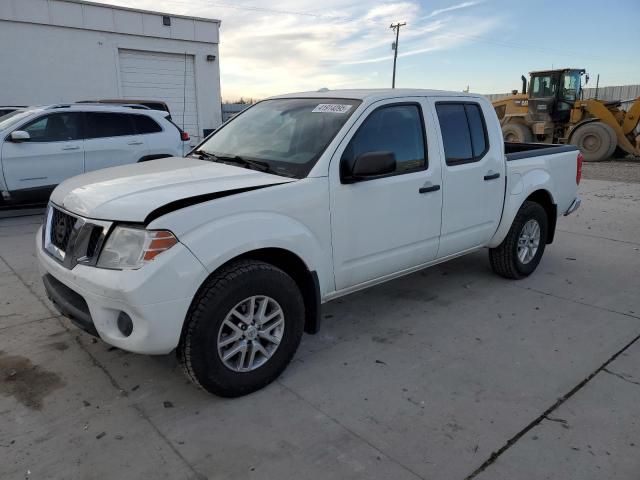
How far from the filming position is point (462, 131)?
4324mm

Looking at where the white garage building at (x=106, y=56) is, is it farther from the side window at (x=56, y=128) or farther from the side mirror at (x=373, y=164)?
Result: the side mirror at (x=373, y=164)

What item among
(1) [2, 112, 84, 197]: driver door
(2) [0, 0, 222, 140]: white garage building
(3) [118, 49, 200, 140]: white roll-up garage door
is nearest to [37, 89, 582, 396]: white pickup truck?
(1) [2, 112, 84, 197]: driver door

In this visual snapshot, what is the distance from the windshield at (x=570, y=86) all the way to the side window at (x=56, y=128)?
16.7 m

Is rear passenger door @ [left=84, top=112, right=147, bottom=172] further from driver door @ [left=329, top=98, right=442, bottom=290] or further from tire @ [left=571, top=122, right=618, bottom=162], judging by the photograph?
tire @ [left=571, top=122, right=618, bottom=162]

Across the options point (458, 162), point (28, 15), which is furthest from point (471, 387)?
point (28, 15)

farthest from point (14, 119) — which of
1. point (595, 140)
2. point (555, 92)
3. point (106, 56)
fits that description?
point (555, 92)

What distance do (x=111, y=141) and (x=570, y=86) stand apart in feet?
54.6

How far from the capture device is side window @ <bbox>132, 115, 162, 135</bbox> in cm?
876

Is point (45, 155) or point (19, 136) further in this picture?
point (45, 155)

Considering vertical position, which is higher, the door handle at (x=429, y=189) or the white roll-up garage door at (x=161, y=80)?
the white roll-up garage door at (x=161, y=80)

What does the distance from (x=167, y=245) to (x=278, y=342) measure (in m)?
0.97

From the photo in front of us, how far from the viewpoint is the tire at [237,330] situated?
2695 millimetres

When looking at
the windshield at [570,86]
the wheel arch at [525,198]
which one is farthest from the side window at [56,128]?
the windshield at [570,86]

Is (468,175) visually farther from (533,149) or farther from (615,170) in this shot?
(615,170)
